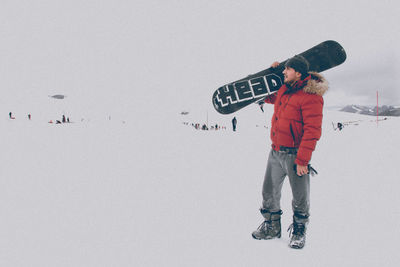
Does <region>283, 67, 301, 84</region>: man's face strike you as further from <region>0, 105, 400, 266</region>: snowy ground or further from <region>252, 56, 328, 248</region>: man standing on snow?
<region>0, 105, 400, 266</region>: snowy ground

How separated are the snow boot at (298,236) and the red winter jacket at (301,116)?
0.69 meters

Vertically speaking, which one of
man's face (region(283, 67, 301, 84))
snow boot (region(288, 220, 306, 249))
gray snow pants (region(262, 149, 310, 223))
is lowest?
snow boot (region(288, 220, 306, 249))

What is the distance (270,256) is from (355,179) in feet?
10.2

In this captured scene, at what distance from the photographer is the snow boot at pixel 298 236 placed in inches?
77.4

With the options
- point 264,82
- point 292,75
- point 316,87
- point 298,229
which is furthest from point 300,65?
point 298,229

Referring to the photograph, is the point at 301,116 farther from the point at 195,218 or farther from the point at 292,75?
the point at 195,218

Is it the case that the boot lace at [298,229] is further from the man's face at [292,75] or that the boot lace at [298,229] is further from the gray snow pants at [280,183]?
the man's face at [292,75]

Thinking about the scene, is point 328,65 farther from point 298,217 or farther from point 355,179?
point 355,179

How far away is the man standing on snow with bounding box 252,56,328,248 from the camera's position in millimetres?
1854

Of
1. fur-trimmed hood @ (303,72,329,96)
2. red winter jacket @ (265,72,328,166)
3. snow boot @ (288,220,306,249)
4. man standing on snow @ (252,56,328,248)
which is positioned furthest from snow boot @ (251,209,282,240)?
fur-trimmed hood @ (303,72,329,96)

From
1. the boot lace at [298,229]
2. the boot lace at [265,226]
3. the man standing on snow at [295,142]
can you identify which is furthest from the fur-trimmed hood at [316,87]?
the boot lace at [265,226]

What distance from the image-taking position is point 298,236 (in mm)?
2016

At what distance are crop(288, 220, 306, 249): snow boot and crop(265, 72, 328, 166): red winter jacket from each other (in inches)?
27.4

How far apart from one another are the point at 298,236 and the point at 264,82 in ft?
6.02
